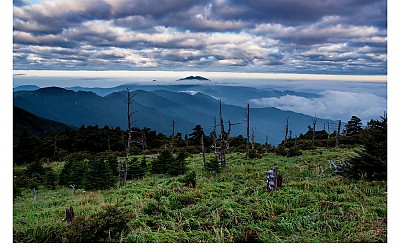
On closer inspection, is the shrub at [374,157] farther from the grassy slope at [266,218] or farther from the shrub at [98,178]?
the shrub at [98,178]

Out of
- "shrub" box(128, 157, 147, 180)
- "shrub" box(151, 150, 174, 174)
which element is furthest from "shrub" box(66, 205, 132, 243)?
"shrub" box(151, 150, 174, 174)

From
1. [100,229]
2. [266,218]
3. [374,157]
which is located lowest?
[266,218]

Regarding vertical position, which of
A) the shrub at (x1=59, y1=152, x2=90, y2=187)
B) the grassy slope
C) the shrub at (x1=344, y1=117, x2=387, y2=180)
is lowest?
the shrub at (x1=59, y1=152, x2=90, y2=187)

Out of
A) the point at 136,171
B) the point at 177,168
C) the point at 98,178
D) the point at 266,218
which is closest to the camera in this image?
the point at 266,218

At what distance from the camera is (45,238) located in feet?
17.6

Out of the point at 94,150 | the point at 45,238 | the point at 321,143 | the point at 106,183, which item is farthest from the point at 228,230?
the point at 94,150

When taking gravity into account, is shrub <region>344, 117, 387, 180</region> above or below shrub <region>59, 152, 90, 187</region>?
above

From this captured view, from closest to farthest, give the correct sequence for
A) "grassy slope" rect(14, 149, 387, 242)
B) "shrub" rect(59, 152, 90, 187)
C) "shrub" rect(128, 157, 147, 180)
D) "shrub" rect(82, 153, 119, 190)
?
1. "grassy slope" rect(14, 149, 387, 242)
2. "shrub" rect(82, 153, 119, 190)
3. "shrub" rect(59, 152, 90, 187)
4. "shrub" rect(128, 157, 147, 180)

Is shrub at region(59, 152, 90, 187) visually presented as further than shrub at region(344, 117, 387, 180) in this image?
Yes

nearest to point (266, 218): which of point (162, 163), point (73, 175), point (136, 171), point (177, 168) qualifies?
point (177, 168)

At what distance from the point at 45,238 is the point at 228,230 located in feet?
12.5

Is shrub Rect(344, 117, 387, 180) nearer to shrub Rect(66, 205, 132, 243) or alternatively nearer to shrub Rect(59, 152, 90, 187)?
shrub Rect(66, 205, 132, 243)

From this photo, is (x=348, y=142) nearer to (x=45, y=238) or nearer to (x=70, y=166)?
(x=70, y=166)

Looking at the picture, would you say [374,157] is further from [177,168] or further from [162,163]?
[162,163]
